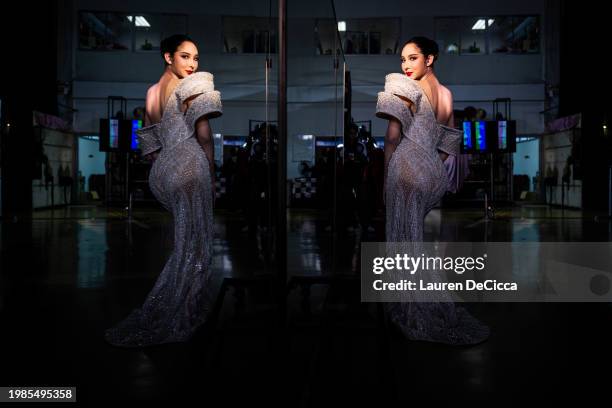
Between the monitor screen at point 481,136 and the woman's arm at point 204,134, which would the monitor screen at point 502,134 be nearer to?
the monitor screen at point 481,136

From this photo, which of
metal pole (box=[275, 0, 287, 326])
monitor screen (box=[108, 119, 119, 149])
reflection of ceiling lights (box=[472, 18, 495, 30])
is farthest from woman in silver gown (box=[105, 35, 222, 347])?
reflection of ceiling lights (box=[472, 18, 495, 30])

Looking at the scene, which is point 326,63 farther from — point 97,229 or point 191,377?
point 97,229

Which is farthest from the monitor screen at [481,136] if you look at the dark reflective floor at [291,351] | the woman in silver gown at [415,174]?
the woman in silver gown at [415,174]

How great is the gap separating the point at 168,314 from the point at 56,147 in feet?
34.6

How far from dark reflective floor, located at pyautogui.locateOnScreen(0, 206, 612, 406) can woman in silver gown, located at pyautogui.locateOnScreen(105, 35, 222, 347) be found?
5.5 inches

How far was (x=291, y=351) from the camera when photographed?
2.38 metres

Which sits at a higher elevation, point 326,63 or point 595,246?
point 326,63

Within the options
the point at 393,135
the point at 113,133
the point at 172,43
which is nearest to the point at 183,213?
the point at 172,43

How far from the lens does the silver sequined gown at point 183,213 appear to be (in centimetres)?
258

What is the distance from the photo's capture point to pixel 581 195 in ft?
42.0

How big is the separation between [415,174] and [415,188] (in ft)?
0.20

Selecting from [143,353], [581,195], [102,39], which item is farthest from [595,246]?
[102,39]

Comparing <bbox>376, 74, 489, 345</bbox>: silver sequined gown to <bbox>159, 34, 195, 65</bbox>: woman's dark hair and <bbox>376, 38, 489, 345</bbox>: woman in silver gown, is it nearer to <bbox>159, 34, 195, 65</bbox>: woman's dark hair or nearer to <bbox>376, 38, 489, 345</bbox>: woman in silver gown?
<bbox>376, 38, 489, 345</bbox>: woman in silver gown

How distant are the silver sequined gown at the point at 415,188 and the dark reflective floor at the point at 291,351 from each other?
0.10 m
